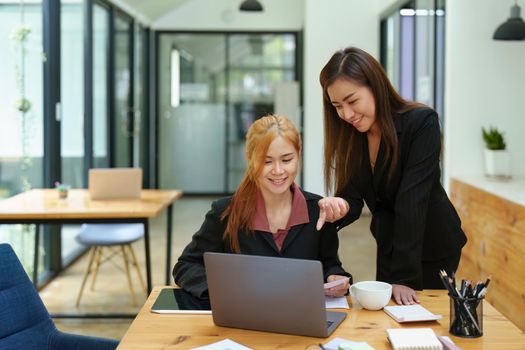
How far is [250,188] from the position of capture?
84.1 inches

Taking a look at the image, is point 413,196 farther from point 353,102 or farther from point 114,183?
point 114,183

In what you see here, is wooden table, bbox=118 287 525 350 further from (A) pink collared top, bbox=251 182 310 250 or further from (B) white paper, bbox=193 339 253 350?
(A) pink collared top, bbox=251 182 310 250

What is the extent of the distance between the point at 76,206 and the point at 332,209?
2.30 meters

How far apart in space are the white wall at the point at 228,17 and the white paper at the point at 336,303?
797cm

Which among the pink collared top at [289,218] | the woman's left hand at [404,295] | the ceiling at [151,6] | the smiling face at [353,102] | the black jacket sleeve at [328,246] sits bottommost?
the woman's left hand at [404,295]

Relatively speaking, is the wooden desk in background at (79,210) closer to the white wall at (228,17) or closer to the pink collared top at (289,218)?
the pink collared top at (289,218)

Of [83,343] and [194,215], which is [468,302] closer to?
[83,343]

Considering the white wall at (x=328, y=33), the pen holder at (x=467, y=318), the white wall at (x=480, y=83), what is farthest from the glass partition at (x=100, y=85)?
the pen holder at (x=467, y=318)

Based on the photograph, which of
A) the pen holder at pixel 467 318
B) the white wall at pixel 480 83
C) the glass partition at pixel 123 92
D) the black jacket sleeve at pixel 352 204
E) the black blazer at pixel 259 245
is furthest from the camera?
the glass partition at pixel 123 92

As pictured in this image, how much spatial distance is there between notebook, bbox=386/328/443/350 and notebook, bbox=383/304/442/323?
4.3 inches

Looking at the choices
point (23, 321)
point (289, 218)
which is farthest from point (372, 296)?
point (23, 321)

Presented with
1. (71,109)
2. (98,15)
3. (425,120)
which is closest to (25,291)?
(425,120)

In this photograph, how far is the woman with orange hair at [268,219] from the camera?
2.06 metres

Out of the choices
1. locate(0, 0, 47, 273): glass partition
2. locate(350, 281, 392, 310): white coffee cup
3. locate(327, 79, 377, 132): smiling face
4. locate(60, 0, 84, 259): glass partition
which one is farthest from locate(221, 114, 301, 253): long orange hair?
locate(60, 0, 84, 259): glass partition
